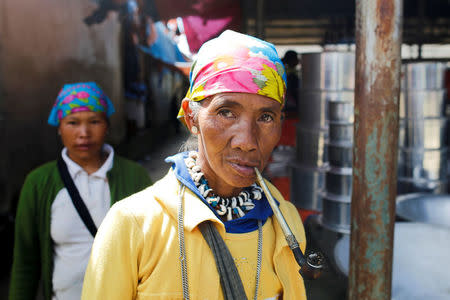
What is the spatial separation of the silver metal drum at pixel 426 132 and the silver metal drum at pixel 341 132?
0.97 meters

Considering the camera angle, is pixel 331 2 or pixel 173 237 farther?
pixel 331 2

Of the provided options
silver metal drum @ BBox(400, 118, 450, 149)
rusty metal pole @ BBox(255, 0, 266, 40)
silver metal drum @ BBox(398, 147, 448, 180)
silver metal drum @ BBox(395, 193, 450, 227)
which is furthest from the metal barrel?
rusty metal pole @ BBox(255, 0, 266, 40)

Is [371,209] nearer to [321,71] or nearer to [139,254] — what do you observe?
[139,254]

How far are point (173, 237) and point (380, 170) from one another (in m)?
0.85

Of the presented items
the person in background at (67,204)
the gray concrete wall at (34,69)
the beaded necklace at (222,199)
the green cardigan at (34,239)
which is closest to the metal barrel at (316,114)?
the person in background at (67,204)

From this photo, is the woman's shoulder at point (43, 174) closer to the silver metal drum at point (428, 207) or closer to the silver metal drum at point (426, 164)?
the silver metal drum at point (428, 207)

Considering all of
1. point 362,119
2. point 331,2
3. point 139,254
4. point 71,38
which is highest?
point 331,2

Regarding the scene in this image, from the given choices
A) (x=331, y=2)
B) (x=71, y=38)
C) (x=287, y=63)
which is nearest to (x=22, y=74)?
(x=71, y=38)

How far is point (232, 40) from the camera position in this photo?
42.4 inches

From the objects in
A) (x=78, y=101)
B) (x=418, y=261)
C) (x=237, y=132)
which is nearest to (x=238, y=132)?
(x=237, y=132)

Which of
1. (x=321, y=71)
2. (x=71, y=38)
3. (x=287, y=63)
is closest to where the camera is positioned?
(x=321, y=71)

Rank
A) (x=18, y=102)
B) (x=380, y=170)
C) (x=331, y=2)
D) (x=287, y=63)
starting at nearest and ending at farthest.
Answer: (x=380, y=170)
(x=287, y=63)
(x=18, y=102)
(x=331, y=2)

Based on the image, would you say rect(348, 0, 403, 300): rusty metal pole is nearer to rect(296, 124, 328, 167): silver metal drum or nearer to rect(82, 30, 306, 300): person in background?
rect(82, 30, 306, 300): person in background

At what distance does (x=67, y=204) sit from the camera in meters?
1.91
